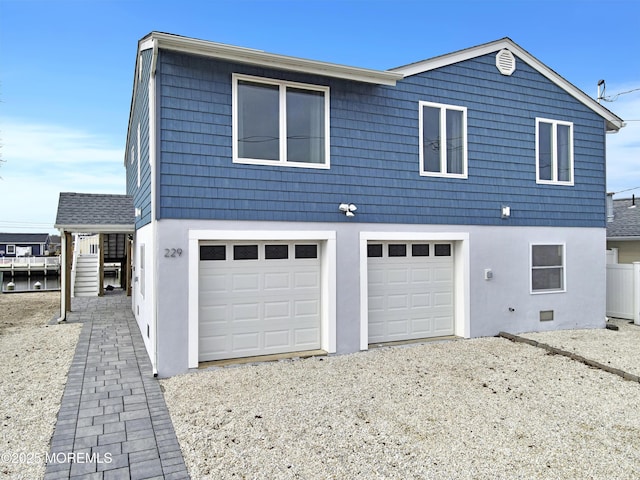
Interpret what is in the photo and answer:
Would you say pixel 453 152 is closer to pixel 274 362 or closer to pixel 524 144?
pixel 524 144

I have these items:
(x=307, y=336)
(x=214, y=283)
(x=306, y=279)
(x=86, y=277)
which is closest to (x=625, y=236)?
(x=306, y=279)

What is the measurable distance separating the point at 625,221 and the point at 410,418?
46.6ft

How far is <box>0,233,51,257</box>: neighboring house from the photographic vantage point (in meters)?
45.2

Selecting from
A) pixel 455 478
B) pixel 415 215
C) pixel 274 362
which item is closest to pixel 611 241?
pixel 415 215

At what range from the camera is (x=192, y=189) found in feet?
20.5

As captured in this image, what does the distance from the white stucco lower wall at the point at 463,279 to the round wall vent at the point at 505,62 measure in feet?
10.9

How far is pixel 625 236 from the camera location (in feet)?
43.0

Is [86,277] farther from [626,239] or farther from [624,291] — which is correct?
[626,239]

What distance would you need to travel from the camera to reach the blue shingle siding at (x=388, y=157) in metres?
6.24

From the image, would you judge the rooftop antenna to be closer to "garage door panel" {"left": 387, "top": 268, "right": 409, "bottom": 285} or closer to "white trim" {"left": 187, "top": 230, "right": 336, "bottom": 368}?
"garage door panel" {"left": 387, "top": 268, "right": 409, "bottom": 285}

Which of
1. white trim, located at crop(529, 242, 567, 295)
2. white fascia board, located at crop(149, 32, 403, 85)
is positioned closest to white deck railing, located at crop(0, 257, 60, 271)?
white fascia board, located at crop(149, 32, 403, 85)

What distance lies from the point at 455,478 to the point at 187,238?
4.58m

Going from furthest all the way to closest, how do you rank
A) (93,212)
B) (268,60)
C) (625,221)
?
(625,221)
(93,212)
(268,60)

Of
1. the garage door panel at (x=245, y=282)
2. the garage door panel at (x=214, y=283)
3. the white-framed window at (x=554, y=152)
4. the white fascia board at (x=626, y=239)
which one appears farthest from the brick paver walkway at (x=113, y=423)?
the white fascia board at (x=626, y=239)
